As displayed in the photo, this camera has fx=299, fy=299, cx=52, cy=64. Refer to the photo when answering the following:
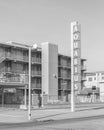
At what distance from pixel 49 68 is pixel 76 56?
42.7 metres

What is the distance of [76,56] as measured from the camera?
33906 mm

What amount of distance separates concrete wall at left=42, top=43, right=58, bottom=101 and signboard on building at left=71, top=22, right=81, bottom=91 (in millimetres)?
40726

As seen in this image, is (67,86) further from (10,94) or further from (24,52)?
(10,94)

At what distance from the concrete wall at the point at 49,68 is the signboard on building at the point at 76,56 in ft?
134

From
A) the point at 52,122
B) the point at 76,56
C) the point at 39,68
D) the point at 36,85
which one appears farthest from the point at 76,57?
the point at 39,68

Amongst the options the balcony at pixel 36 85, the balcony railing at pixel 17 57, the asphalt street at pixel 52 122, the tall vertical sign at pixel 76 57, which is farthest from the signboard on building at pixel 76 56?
the balcony at pixel 36 85

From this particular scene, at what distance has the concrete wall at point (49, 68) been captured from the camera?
75375 millimetres

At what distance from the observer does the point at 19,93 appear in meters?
69.7

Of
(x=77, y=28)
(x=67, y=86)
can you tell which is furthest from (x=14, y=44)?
(x=77, y=28)

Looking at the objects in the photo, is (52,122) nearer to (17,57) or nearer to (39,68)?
(17,57)

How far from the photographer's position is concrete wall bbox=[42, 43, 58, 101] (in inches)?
2968

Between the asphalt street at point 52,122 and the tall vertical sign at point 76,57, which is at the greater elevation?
the tall vertical sign at point 76,57

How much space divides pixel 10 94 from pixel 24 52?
43.9ft

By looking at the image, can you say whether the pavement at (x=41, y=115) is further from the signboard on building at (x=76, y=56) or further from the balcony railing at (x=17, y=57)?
the balcony railing at (x=17, y=57)
